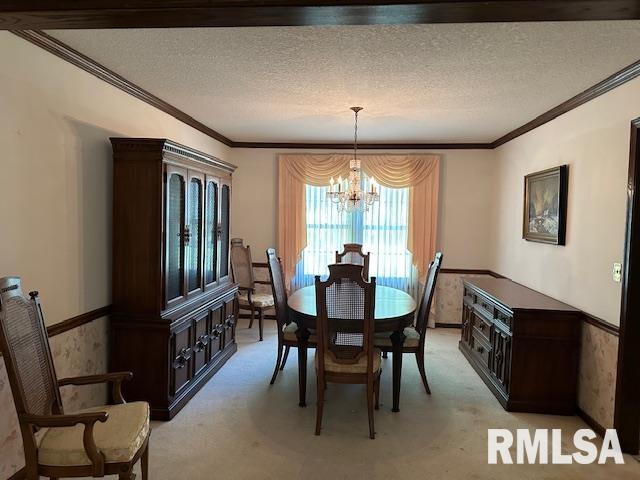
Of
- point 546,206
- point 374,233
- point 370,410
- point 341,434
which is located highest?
point 546,206

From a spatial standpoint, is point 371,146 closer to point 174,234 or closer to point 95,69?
point 174,234

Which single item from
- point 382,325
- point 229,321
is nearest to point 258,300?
point 229,321

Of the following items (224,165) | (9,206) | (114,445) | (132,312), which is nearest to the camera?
(114,445)

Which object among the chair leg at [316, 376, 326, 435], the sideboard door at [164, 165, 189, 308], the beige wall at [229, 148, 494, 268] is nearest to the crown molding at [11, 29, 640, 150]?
the beige wall at [229, 148, 494, 268]

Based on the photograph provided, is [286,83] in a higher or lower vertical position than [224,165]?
higher

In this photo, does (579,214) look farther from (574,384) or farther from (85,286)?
(85,286)

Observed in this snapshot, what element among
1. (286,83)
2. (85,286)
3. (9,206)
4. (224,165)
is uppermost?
(286,83)

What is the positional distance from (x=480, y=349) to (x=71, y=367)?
11.1ft

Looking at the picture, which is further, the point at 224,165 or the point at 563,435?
the point at 224,165

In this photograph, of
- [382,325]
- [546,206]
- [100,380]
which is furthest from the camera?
[546,206]

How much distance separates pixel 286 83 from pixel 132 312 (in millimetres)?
2004

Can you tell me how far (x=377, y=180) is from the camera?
5656 millimetres

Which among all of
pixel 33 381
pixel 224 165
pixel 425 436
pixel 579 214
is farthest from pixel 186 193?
pixel 579 214

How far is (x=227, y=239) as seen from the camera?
4352 millimetres
